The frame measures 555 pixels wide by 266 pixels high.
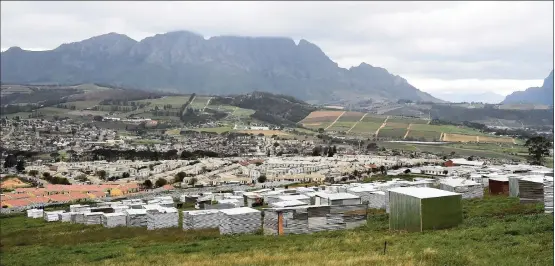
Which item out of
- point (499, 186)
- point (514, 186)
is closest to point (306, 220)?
point (514, 186)

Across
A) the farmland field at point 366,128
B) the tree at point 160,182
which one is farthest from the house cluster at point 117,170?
the farmland field at point 366,128

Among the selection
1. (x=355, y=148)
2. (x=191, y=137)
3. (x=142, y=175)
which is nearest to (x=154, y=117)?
(x=191, y=137)

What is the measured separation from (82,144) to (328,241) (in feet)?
420

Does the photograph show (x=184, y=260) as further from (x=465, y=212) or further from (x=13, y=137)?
(x=13, y=137)

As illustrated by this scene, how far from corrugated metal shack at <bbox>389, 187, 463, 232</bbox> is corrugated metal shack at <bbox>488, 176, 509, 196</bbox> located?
16.8 metres

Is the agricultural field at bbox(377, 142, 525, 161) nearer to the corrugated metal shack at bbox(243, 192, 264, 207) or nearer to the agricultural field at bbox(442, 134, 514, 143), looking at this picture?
the agricultural field at bbox(442, 134, 514, 143)

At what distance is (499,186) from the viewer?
36.8m

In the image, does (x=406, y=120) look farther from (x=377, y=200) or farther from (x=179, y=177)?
(x=377, y=200)

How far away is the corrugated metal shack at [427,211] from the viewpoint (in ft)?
66.6

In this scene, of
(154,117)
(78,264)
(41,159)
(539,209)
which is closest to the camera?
(78,264)

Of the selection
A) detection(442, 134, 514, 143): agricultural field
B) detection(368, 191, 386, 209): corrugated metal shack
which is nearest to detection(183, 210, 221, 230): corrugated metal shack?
detection(368, 191, 386, 209): corrugated metal shack

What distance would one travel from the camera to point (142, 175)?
270 ft

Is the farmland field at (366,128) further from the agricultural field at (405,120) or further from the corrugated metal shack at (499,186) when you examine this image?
the corrugated metal shack at (499,186)

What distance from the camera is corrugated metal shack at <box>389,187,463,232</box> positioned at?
2031 cm
